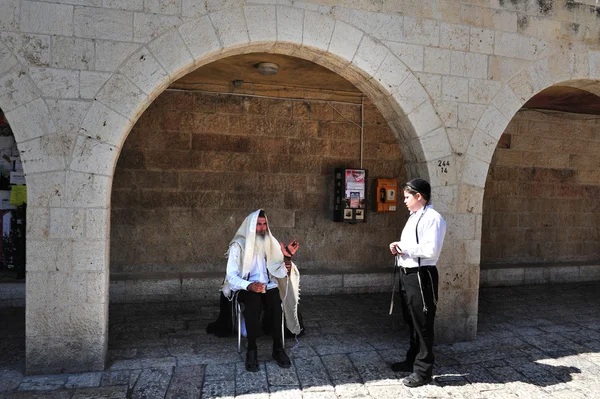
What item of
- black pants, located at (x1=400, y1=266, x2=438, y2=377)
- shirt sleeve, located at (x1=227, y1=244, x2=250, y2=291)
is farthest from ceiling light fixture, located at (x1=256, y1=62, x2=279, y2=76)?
black pants, located at (x1=400, y1=266, x2=438, y2=377)

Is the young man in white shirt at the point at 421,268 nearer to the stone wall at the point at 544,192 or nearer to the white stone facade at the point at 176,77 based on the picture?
the white stone facade at the point at 176,77

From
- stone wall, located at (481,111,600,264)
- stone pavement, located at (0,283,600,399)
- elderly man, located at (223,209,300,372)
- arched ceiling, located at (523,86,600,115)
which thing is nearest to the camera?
stone pavement, located at (0,283,600,399)

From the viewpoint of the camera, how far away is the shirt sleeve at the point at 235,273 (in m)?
4.45

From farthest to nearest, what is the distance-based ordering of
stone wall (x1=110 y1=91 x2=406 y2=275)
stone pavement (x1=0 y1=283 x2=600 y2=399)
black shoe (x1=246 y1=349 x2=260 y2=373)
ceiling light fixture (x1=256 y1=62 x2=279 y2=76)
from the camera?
stone wall (x1=110 y1=91 x2=406 y2=275) < ceiling light fixture (x1=256 y1=62 x2=279 y2=76) < black shoe (x1=246 y1=349 x2=260 y2=373) < stone pavement (x1=0 y1=283 x2=600 y2=399)

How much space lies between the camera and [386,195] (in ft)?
25.4

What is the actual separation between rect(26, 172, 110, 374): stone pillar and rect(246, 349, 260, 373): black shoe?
49.9 inches

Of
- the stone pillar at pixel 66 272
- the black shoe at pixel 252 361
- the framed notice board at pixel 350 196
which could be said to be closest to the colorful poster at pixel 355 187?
the framed notice board at pixel 350 196

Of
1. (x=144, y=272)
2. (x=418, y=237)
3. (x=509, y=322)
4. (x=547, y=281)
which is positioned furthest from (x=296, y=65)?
(x=547, y=281)

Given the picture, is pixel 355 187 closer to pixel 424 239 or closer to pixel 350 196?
pixel 350 196

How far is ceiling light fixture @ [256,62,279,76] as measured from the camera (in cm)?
612

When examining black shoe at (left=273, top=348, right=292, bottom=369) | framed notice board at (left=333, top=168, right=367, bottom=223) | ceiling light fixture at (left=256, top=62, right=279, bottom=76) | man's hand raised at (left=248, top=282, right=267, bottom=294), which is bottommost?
black shoe at (left=273, top=348, right=292, bottom=369)

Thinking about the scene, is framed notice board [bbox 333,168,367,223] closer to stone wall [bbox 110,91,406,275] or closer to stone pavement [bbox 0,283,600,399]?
stone wall [bbox 110,91,406,275]

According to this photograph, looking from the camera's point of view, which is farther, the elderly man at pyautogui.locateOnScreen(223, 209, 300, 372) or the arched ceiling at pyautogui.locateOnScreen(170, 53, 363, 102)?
the arched ceiling at pyautogui.locateOnScreen(170, 53, 363, 102)

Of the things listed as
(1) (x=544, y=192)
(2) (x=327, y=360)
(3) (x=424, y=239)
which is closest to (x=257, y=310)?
(2) (x=327, y=360)
